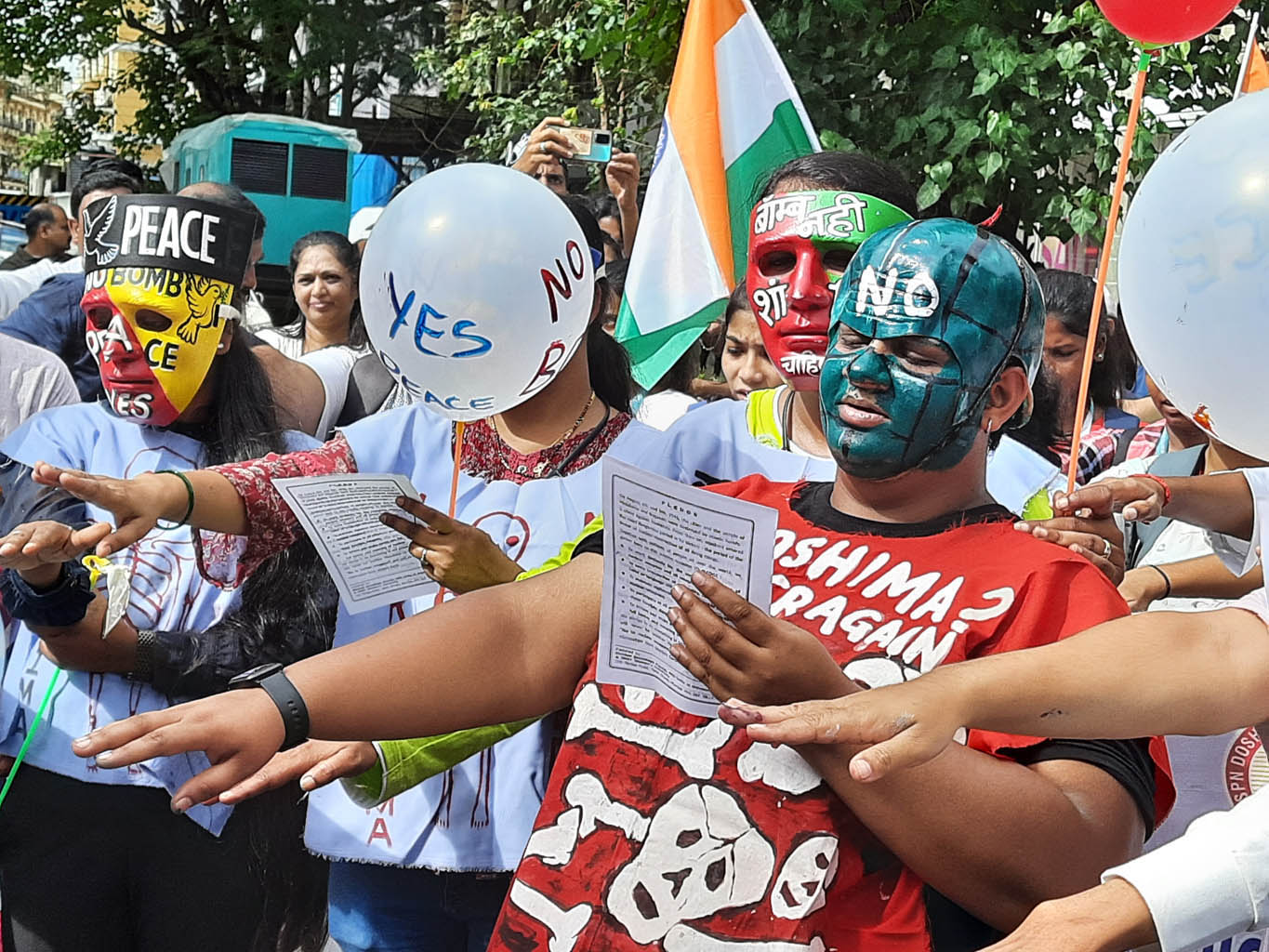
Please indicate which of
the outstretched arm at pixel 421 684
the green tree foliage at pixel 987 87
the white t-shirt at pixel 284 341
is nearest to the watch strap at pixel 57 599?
the outstretched arm at pixel 421 684

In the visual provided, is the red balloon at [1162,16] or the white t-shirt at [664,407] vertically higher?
the red balloon at [1162,16]

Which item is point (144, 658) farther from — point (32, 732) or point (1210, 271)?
point (1210, 271)

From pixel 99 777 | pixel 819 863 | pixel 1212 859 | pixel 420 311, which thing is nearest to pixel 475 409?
pixel 420 311

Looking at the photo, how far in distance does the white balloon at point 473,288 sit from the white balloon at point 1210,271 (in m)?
1.07

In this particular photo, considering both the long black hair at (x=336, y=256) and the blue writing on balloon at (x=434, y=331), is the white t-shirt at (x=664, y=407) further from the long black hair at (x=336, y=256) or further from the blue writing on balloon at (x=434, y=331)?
the blue writing on balloon at (x=434, y=331)

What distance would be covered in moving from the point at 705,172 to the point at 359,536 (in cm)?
253

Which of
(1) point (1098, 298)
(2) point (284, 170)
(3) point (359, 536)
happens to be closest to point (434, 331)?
(3) point (359, 536)

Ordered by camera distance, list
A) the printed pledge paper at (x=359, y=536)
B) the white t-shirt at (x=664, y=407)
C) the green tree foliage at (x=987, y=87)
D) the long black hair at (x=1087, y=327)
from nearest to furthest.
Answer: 1. the printed pledge paper at (x=359, y=536)
2. the white t-shirt at (x=664, y=407)
3. the long black hair at (x=1087, y=327)
4. the green tree foliage at (x=987, y=87)

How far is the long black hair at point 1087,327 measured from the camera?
490cm

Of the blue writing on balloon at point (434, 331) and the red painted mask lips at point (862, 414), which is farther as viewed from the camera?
the blue writing on balloon at point (434, 331)

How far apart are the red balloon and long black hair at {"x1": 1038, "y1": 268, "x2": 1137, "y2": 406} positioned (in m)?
1.30

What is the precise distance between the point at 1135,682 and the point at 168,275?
2.41 meters

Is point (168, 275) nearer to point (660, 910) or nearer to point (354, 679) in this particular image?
point (354, 679)

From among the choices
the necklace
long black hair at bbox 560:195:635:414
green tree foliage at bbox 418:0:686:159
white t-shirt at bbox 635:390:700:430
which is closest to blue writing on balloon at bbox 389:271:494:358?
the necklace
